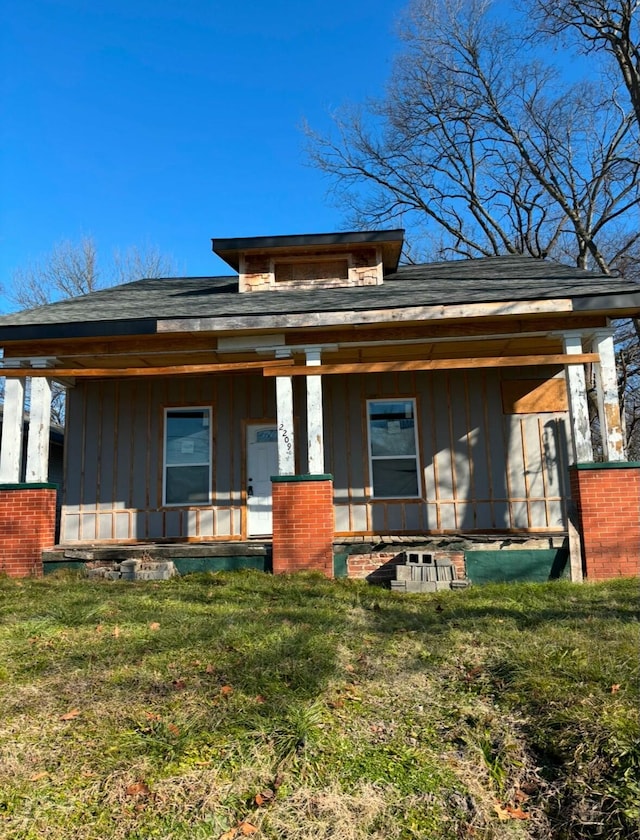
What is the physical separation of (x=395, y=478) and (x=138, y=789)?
7.57 m

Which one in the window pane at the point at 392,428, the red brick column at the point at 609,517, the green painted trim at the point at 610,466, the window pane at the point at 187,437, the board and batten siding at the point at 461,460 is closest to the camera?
the red brick column at the point at 609,517

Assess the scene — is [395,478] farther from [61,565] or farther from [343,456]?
[61,565]

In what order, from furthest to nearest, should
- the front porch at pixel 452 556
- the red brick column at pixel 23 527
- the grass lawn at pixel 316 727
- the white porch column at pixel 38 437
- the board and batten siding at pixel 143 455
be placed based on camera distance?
the board and batten siding at pixel 143 455 → the white porch column at pixel 38 437 → the red brick column at pixel 23 527 → the front porch at pixel 452 556 → the grass lawn at pixel 316 727

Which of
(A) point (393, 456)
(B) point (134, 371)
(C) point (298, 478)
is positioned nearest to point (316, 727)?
(C) point (298, 478)

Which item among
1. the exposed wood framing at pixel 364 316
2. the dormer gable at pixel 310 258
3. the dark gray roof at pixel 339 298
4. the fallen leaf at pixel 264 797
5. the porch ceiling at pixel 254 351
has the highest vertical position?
the dormer gable at pixel 310 258

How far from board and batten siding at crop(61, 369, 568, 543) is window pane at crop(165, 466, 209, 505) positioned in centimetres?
17

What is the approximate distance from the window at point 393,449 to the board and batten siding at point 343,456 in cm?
13

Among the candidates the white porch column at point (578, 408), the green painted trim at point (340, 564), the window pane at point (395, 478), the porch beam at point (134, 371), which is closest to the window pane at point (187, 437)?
the porch beam at point (134, 371)

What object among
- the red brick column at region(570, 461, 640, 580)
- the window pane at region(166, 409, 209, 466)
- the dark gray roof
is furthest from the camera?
the window pane at region(166, 409, 209, 466)

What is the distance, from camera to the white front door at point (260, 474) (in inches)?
410

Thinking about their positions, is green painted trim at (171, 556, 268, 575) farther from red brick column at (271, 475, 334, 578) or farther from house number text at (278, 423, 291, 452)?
house number text at (278, 423, 291, 452)

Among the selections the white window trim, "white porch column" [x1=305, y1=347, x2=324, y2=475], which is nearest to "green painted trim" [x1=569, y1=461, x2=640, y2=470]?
"white porch column" [x1=305, y1=347, x2=324, y2=475]

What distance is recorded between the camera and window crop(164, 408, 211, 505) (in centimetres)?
1051

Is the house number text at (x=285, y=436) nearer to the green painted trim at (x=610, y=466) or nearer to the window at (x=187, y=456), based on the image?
the window at (x=187, y=456)
